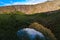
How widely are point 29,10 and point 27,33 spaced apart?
184 centimetres

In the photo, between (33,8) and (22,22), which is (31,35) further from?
(33,8)

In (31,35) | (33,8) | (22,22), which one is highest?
(33,8)

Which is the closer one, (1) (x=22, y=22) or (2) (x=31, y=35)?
(2) (x=31, y=35)

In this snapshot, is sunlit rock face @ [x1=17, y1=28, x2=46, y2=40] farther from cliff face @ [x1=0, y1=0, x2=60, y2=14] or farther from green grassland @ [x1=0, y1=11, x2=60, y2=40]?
cliff face @ [x1=0, y1=0, x2=60, y2=14]

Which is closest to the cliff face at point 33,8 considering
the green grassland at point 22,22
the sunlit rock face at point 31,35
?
the green grassland at point 22,22

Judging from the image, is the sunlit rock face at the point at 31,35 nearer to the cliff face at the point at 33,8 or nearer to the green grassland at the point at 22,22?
the green grassland at the point at 22,22

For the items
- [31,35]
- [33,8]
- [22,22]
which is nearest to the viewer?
[31,35]

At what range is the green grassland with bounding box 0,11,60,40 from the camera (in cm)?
409

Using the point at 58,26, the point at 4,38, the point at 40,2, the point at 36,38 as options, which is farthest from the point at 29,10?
the point at 36,38

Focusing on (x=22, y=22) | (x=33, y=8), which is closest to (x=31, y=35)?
(x=22, y=22)

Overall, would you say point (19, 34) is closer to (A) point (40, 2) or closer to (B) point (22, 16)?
(B) point (22, 16)

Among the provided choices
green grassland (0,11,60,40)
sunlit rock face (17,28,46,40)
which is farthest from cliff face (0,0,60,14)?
sunlit rock face (17,28,46,40)

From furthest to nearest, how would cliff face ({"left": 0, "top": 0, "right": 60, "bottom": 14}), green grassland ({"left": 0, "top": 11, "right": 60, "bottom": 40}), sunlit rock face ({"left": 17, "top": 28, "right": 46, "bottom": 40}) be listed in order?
1. cliff face ({"left": 0, "top": 0, "right": 60, "bottom": 14})
2. green grassland ({"left": 0, "top": 11, "right": 60, "bottom": 40})
3. sunlit rock face ({"left": 17, "top": 28, "right": 46, "bottom": 40})

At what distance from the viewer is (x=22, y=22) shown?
4406 mm
